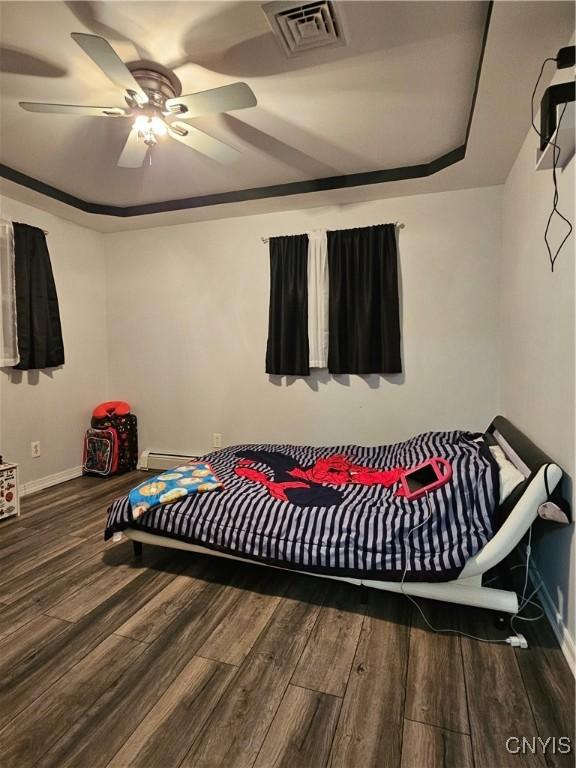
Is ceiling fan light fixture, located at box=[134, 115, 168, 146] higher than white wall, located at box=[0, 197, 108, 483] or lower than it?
higher

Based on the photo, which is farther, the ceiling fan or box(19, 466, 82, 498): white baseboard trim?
box(19, 466, 82, 498): white baseboard trim

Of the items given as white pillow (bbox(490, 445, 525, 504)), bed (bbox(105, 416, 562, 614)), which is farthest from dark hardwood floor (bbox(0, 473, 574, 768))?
white pillow (bbox(490, 445, 525, 504))

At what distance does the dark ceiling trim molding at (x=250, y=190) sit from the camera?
302cm

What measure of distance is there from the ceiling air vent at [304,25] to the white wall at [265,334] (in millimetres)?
1771

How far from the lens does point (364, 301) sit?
349 cm

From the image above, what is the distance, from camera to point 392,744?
1.28 meters

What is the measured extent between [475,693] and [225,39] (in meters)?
2.90

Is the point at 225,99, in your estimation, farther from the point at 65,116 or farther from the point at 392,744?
the point at 392,744

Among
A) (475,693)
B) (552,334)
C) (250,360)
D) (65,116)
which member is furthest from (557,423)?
(65,116)

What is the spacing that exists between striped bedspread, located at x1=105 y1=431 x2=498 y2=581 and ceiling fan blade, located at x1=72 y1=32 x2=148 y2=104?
2090 mm

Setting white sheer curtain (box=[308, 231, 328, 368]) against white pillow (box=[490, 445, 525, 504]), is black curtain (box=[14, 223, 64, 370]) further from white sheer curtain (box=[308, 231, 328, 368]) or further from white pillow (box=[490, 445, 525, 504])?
white pillow (box=[490, 445, 525, 504])

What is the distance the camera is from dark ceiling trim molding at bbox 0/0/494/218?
3018 millimetres

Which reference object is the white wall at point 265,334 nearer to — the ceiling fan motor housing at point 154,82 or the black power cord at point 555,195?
the black power cord at point 555,195

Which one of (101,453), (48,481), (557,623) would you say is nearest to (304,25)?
(557,623)
